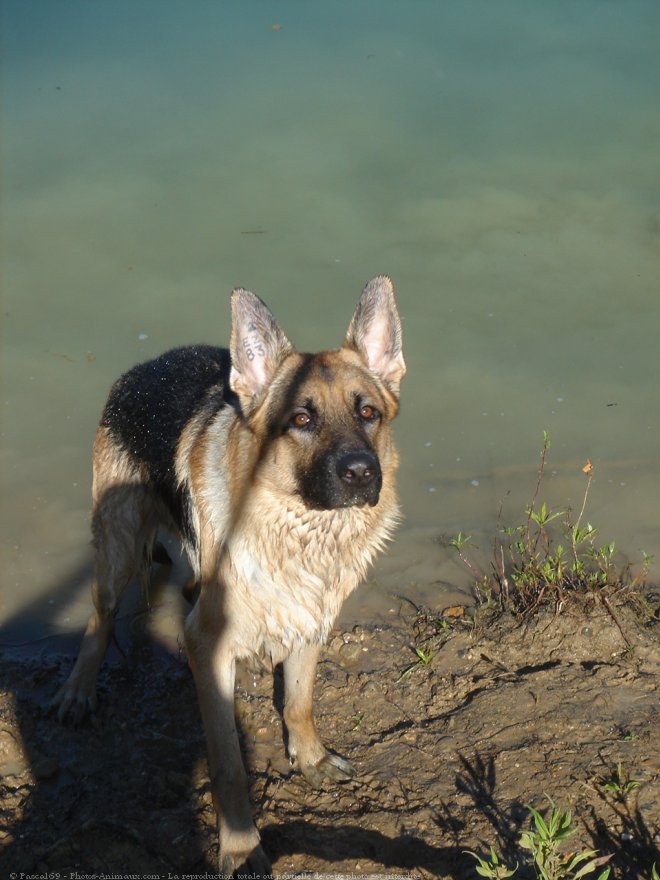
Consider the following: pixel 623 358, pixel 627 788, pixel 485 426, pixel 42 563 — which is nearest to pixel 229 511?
pixel 627 788

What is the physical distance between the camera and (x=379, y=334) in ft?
14.9

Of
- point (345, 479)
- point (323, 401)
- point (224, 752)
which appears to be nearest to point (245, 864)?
point (224, 752)

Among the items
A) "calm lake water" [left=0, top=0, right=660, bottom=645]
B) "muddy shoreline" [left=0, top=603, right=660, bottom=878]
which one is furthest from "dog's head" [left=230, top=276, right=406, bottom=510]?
"calm lake water" [left=0, top=0, right=660, bottom=645]

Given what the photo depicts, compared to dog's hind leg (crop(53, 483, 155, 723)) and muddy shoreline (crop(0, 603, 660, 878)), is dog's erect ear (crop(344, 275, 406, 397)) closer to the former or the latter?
dog's hind leg (crop(53, 483, 155, 723))

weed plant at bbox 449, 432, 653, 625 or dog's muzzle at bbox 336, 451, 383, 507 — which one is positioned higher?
dog's muzzle at bbox 336, 451, 383, 507

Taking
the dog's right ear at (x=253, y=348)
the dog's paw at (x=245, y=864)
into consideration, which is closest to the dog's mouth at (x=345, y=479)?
the dog's right ear at (x=253, y=348)

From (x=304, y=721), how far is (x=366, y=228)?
21.1ft

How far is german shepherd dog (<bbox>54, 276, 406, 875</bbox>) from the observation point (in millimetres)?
4070

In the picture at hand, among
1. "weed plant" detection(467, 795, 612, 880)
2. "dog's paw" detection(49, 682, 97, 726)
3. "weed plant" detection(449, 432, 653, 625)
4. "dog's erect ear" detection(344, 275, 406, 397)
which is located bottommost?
"dog's paw" detection(49, 682, 97, 726)

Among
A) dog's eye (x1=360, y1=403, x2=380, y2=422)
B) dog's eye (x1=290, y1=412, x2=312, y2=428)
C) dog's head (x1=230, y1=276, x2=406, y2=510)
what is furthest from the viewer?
dog's eye (x1=360, y1=403, x2=380, y2=422)

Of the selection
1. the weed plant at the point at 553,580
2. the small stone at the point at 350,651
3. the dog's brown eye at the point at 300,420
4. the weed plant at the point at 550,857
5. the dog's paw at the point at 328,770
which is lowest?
the small stone at the point at 350,651

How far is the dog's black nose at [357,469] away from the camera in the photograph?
155 inches

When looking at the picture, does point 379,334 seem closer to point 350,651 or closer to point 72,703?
point 350,651

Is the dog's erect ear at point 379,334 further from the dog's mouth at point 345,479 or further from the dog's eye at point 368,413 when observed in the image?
the dog's mouth at point 345,479
